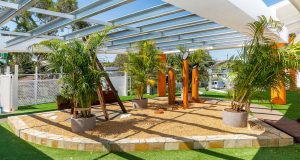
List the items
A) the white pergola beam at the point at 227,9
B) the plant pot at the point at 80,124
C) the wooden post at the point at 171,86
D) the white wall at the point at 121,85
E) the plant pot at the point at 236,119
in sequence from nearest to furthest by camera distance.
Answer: the white pergola beam at the point at 227,9, the plant pot at the point at 80,124, the plant pot at the point at 236,119, the wooden post at the point at 171,86, the white wall at the point at 121,85

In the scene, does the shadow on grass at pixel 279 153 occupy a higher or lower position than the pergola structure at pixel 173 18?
lower

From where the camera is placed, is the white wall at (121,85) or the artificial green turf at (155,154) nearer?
the artificial green turf at (155,154)

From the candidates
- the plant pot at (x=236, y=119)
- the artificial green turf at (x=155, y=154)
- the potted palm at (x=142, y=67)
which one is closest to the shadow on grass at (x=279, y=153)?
the artificial green turf at (x=155, y=154)

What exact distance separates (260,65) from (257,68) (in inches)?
4.5

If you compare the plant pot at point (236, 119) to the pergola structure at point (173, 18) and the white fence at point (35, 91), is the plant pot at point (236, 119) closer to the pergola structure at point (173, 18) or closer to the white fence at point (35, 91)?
the pergola structure at point (173, 18)

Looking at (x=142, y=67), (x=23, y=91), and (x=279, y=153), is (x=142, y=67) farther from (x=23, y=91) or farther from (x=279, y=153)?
(x=23, y=91)

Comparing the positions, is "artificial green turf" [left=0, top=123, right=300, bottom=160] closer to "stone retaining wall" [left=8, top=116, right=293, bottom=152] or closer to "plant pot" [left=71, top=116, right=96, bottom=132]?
"stone retaining wall" [left=8, top=116, right=293, bottom=152]

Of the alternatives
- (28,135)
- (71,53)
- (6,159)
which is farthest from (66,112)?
(6,159)

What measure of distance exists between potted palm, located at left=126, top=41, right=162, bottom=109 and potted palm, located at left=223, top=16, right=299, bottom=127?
3.54 meters

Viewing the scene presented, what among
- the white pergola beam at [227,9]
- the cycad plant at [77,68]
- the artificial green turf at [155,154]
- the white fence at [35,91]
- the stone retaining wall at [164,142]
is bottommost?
the artificial green turf at [155,154]

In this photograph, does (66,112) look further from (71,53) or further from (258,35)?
(258,35)

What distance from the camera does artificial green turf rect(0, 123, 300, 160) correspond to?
14.4ft

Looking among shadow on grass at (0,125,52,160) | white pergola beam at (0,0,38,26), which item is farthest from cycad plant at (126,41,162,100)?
shadow on grass at (0,125,52,160)

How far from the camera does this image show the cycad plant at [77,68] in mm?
5527
